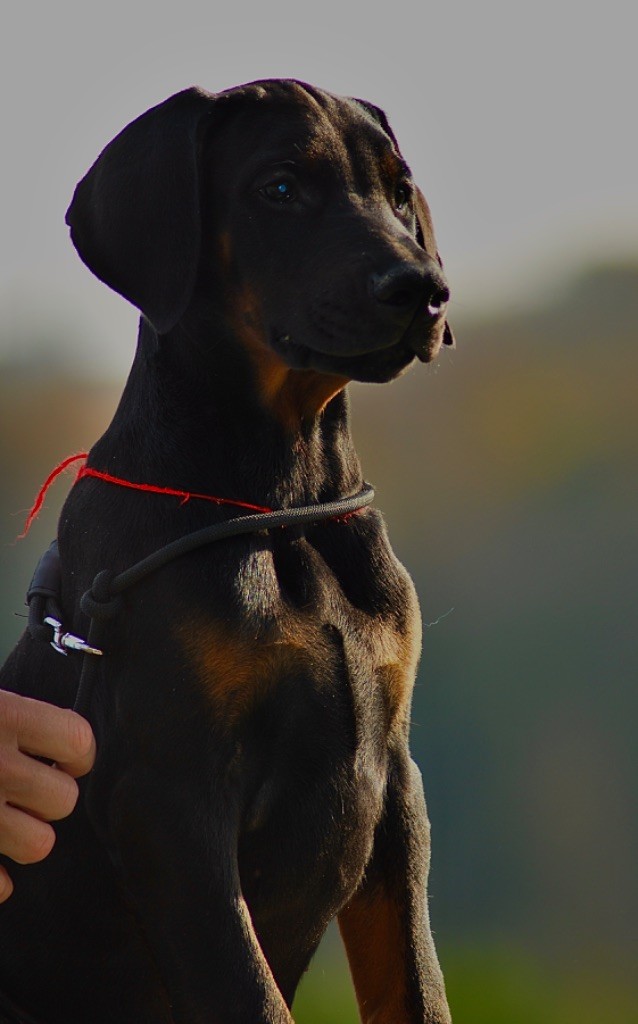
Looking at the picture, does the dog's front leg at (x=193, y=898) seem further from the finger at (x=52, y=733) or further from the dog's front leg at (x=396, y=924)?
the dog's front leg at (x=396, y=924)

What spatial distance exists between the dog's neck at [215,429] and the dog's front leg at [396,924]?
626mm

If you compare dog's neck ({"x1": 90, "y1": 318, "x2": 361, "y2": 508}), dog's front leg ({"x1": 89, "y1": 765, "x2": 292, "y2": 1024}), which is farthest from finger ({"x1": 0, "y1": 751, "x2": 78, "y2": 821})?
dog's neck ({"x1": 90, "y1": 318, "x2": 361, "y2": 508})

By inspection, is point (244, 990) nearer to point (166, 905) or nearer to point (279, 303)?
point (166, 905)

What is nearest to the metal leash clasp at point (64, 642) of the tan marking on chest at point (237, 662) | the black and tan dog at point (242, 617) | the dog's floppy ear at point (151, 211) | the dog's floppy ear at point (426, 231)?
the black and tan dog at point (242, 617)

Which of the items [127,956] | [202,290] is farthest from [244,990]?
[202,290]

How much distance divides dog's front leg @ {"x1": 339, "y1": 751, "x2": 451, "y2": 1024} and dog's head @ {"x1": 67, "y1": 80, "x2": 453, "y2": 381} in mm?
877

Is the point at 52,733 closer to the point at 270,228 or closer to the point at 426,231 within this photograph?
the point at 270,228

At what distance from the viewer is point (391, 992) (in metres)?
2.68

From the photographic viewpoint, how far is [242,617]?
2.41 meters

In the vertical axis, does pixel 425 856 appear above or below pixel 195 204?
below

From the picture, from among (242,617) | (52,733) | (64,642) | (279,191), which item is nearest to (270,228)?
(279,191)

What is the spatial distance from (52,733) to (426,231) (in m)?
1.40

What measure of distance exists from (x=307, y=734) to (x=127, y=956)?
58 centimetres

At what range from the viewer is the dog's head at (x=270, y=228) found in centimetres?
249
